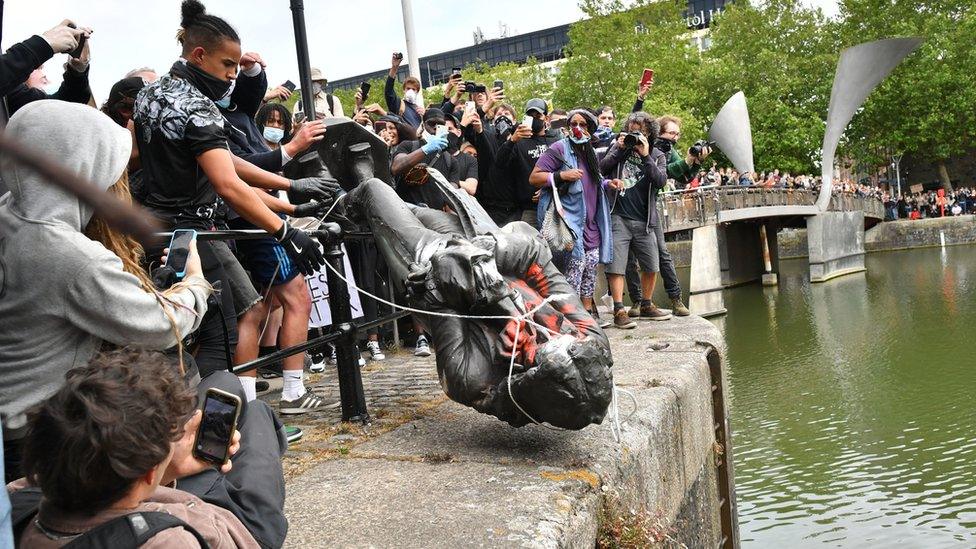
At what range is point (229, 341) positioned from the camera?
330 centimetres

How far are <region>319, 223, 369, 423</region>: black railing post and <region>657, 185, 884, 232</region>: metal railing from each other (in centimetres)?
1746

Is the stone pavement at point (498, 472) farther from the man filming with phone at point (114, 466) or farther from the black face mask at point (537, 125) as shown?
the black face mask at point (537, 125)

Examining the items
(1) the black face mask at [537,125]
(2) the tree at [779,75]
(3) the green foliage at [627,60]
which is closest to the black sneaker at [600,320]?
(1) the black face mask at [537,125]

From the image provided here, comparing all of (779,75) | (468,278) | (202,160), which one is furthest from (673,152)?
(779,75)

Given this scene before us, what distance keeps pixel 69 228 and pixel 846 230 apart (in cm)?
3149

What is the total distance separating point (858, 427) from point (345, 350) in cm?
682

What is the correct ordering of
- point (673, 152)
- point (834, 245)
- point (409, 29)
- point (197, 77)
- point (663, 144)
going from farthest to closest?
point (834, 245), point (409, 29), point (673, 152), point (663, 144), point (197, 77)

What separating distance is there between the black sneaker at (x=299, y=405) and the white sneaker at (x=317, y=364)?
1739 mm

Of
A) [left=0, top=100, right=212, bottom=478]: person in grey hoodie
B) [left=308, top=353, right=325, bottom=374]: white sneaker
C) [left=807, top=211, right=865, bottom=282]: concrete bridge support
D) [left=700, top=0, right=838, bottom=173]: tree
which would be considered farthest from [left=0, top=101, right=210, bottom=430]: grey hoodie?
[left=700, top=0, right=838, bottom=173]: tree

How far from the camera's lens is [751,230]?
29828 mm

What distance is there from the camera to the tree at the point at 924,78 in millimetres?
38844

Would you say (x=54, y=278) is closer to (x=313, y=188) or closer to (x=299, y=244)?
(x=299, y=244)

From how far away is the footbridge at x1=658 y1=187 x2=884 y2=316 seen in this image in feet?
76.6

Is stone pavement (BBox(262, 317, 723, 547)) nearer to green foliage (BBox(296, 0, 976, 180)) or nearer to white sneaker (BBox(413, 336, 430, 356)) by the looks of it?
white sneaker (BBox(413, 336, 430, 356))
